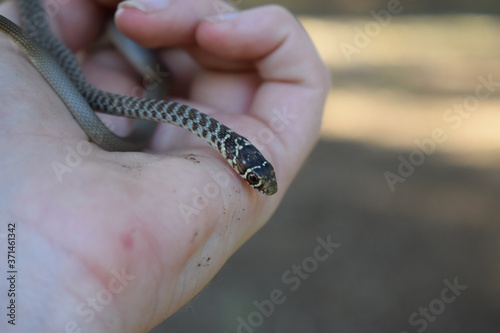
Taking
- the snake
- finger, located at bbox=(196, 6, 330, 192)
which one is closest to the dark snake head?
the snake

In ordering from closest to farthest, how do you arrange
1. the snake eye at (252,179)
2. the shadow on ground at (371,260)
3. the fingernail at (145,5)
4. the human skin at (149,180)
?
the human skin at (149,180)
the snake eye at (252,179)
the fingernail at (145,5)
the shadow on ground at (371,260)

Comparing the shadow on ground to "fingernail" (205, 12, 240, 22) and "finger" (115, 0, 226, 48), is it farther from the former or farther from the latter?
"fingernail" (205, 12, 240, 22)

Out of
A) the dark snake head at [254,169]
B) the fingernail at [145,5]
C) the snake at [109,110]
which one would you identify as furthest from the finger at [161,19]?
the dark snake head at [254,169]

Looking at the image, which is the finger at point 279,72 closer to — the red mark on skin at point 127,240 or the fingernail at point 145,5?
the fingernail at point 145,5

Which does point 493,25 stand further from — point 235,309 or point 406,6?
point 235,309

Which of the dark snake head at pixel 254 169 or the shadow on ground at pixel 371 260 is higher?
the dark snake head at pixel 254 169

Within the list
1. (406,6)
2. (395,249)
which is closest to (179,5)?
(395,249)

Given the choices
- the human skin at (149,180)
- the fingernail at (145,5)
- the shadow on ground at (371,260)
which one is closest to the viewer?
the human skin at (149,180)
